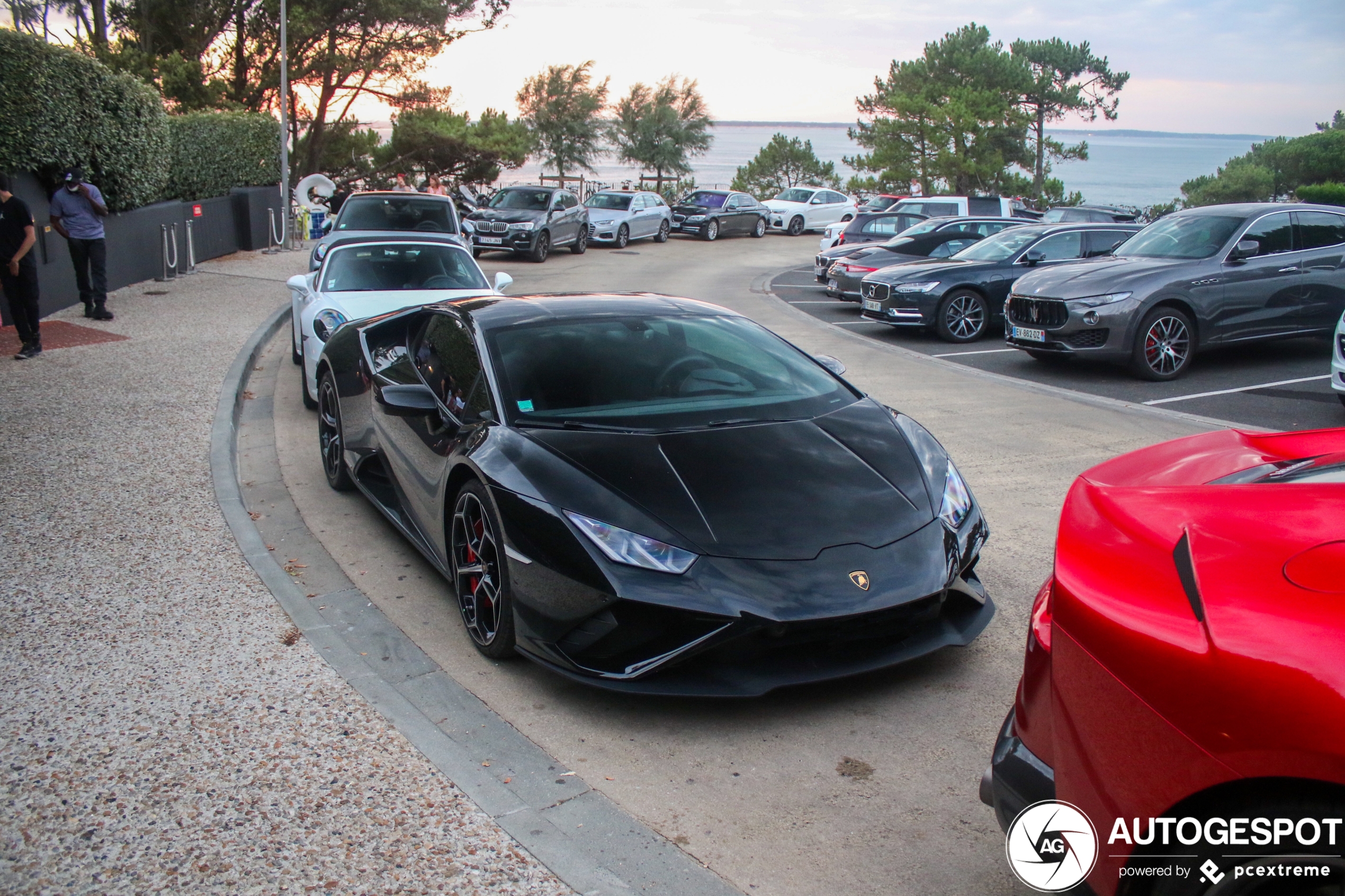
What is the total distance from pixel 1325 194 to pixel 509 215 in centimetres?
2838

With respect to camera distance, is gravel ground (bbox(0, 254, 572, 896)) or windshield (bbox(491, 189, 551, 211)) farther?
windshield (bbox(491, 189, 551, 211))

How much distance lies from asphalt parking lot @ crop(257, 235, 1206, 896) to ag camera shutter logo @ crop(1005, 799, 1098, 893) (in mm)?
547

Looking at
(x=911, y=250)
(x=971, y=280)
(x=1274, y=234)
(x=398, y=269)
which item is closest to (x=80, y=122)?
(x=398, y=269)

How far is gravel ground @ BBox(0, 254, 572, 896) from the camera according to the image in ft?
9.61

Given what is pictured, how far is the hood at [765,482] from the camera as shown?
12.5 ft

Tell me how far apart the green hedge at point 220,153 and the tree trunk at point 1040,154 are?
122 ft

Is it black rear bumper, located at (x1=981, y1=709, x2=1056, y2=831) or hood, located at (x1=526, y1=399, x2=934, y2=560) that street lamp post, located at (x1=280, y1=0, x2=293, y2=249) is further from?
black rear bumper, located at (x1=981, y1=709, x2=1056, y2=831)

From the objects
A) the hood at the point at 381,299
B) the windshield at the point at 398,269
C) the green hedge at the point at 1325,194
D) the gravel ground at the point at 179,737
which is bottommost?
the gravel ground at the point at 179,737

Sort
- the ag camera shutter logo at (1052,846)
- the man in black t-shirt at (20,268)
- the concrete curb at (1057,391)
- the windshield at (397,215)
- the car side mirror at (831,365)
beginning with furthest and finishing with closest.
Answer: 1. the windshield at (397,215)
2. the man in black t-shirt at (20,268)
3. the concrete curb at (1057,391)
4. the car side mirror at (831,365)
5. the ag camera shutter logo at (1052,846)

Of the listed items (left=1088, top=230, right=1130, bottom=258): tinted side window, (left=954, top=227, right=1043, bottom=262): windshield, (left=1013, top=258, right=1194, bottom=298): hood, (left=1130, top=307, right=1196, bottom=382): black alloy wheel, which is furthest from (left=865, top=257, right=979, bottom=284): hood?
(left=1130, top=307, right=1196, bottom=382): black alloy wheel

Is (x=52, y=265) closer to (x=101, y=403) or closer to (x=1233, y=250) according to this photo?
→ (x=101, y=403)

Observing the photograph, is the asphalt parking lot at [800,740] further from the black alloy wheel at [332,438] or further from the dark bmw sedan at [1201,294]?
the dark bmw sedan at [1201,294]

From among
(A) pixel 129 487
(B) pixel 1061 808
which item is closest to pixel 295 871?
(B) pixel 1061 808

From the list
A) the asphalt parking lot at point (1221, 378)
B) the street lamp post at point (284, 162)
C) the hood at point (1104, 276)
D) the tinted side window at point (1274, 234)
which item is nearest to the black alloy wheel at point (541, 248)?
the street lamp post at point (284, 162)
